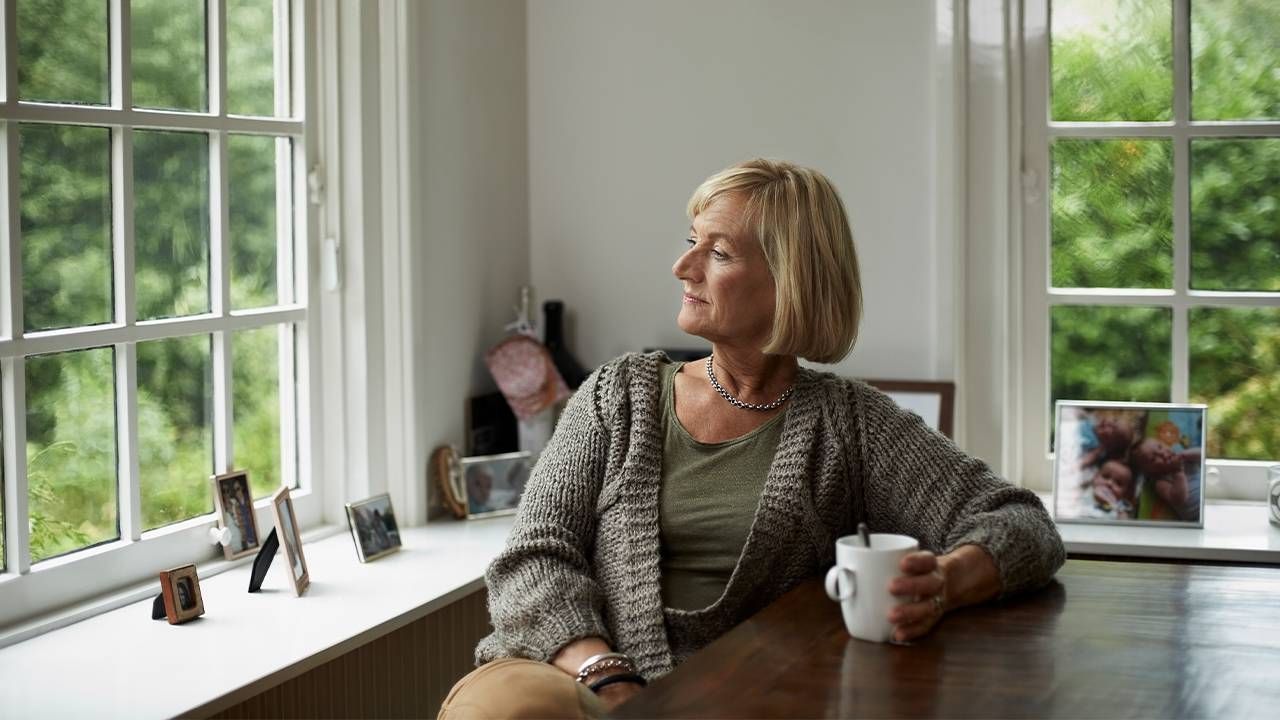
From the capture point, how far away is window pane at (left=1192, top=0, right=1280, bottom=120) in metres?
2.81

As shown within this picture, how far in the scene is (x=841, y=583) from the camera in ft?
4.75

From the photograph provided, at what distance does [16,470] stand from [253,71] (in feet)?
2.93

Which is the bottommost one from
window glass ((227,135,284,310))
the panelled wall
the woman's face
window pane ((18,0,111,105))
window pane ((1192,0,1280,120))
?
the panelled wall

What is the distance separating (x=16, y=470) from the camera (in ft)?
6.60

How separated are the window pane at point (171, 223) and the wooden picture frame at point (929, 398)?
1.38 meters

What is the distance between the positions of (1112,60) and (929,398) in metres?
0.82

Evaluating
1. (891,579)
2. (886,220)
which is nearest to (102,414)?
(891,579)

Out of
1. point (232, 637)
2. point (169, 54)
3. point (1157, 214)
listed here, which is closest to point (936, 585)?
point (232, 637)

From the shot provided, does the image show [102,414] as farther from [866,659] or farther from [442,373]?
[866,659]

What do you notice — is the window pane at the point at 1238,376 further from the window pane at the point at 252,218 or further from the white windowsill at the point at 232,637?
the window pane at the point at 252,218

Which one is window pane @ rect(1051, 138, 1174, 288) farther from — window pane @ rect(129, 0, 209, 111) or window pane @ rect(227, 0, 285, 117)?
window pane @ rect(129, 0, 209, 111)

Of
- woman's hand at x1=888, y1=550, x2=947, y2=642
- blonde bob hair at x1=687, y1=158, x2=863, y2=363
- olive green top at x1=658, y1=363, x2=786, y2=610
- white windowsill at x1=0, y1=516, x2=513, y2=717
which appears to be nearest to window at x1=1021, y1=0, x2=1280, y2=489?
blonde bob hair at x1=687, y1=158, x2=863, y2=363

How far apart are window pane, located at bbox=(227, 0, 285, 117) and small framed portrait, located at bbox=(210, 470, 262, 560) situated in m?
0.67

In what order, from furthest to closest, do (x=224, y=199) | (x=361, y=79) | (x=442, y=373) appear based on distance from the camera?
(x=442, y=373), (x=361, y=79), (x=224, y=199)
